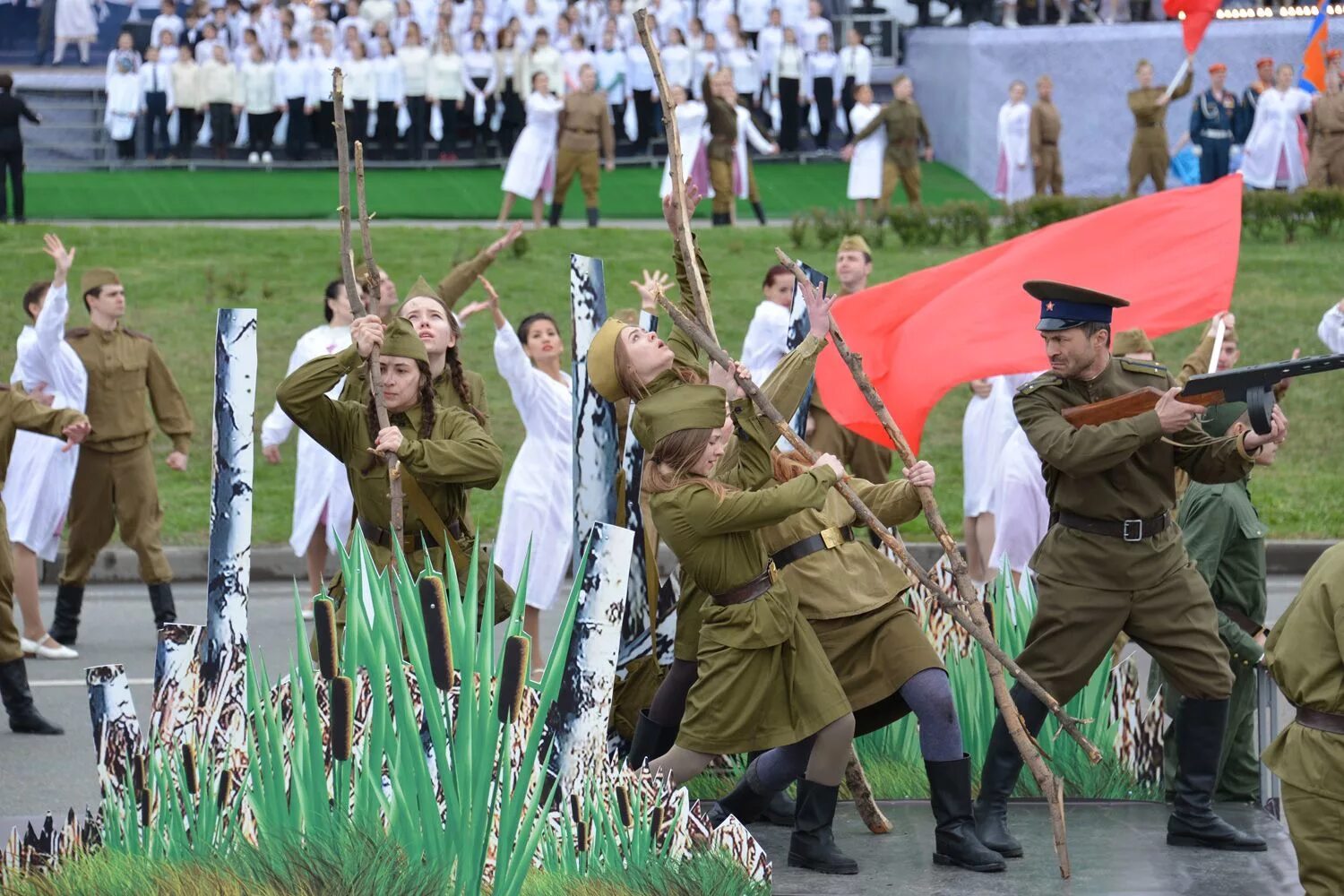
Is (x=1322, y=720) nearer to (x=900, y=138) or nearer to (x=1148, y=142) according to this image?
(x=900, y=138)

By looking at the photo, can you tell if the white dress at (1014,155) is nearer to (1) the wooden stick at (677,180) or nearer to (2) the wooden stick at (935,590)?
(1) the wooden stick at (677,180)

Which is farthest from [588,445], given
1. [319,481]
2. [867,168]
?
[867,168]

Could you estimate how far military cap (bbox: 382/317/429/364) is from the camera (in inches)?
265

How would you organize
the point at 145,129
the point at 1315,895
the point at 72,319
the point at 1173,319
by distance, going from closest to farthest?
the point at 1315,895 → the point at 1173,319 → the point at 72,319 → the point at 145,129

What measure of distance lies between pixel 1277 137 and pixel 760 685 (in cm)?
2259

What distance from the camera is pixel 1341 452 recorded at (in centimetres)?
1599

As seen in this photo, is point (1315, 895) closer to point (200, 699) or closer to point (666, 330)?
point (200, 699)

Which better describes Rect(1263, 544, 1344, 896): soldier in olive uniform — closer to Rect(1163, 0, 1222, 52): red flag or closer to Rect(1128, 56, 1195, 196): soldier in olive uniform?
Rect(1163, 0, 1222, 52): red flag

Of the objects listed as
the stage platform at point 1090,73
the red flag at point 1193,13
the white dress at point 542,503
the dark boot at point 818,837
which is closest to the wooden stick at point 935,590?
the dark boot at point 818,837

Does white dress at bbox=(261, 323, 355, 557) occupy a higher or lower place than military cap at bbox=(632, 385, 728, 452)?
lower

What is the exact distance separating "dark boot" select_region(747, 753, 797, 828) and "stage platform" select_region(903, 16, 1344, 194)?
24.3 meters

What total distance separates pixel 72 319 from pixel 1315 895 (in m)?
14.7

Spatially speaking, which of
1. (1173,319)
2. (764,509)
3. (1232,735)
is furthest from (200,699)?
(1173,319)

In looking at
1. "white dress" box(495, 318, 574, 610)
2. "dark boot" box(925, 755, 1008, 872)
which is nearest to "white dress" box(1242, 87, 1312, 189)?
"white dress" box(495, 318, 574, 610)
